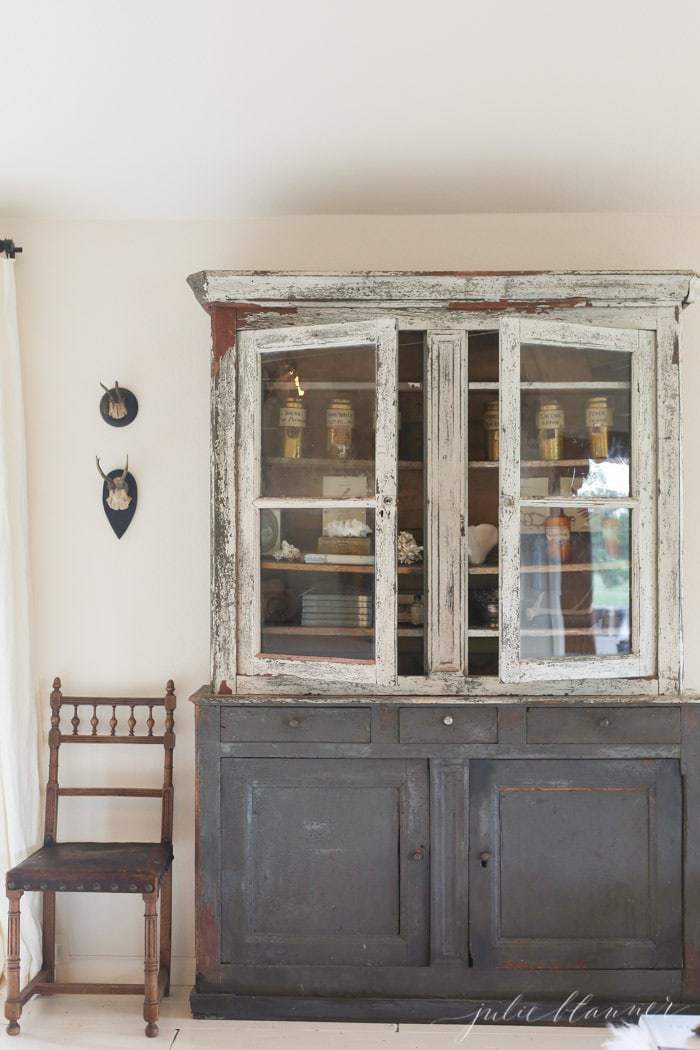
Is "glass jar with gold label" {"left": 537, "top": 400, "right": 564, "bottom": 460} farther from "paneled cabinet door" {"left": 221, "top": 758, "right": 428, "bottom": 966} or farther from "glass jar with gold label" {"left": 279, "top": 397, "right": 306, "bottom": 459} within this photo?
"paneled cabinet door" {"left": 221, "top": 758, "right": 428, "bottom": 966}

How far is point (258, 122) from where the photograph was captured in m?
2.49

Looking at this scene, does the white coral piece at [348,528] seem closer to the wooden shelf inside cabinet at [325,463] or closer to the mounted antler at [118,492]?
the wooden shelf inside cabinet at [325,463]

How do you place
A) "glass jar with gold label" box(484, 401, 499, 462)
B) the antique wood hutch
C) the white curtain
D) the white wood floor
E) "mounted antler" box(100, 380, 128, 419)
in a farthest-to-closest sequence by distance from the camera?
"mounted antler" box(100, 380, 128, 419) → the white curtain → "glass jar with gold label" box(484, 401, 499, 462) → the antique wood hutch → the white wood floor

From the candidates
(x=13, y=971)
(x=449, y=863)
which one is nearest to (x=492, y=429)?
(x=449, y=863)

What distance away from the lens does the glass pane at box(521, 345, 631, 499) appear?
2.82 meters

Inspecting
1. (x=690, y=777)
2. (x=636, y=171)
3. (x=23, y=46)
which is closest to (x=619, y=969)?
(x=690, y=777)

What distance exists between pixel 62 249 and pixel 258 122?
1.13m

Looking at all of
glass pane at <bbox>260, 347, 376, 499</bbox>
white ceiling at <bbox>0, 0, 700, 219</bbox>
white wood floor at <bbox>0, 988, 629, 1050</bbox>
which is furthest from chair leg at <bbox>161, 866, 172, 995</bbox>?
white ceiling at <bbox>0, 0, 700, 219</bbox>

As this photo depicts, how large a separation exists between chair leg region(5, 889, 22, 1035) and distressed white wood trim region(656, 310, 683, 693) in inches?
83.1

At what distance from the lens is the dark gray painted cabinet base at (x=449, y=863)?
2.78 m

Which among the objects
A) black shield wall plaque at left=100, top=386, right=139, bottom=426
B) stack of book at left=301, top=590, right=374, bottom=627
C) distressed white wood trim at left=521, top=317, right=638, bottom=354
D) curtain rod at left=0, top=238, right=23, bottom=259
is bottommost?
stack of book at left=301, top=590, right=374, bottom=627

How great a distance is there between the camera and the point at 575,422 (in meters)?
2.85

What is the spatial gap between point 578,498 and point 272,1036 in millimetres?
1894

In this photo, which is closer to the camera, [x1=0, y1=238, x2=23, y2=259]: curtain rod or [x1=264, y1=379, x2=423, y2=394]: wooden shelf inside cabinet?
[x1=264, y1=379, x2=423, y2=394]: wooden shelf inside cabinet
